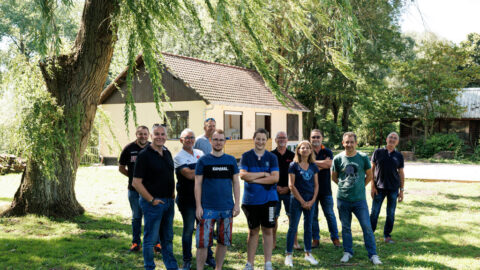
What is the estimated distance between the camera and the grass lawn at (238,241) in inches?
201

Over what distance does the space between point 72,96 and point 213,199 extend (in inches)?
170

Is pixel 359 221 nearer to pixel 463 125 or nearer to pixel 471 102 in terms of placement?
pixel 463 125

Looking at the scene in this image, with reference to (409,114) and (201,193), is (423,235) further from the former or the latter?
(409,114)

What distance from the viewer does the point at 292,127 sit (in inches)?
960

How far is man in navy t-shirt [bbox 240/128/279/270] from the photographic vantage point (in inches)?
179

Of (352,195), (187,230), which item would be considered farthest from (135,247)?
(352,195)

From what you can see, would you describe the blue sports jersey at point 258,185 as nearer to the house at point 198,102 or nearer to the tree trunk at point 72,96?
the tree trunk at point 72,96

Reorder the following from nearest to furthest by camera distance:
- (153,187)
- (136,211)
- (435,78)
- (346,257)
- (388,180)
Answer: (153,187), (346,257), (136,211), (388,180), (435,78)

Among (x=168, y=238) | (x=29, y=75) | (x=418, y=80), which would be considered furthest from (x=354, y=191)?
(x=418, y=80)

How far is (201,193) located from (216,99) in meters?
14.0

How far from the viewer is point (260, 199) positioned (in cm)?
453

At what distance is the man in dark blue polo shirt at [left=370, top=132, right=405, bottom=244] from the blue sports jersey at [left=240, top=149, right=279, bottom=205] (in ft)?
7.40

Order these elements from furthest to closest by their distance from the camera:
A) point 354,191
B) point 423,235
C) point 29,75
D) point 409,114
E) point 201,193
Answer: point 409,114
point 29,75
point 423,235
point 354,191
point 201,193

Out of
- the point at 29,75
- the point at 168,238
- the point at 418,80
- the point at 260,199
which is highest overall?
the point at 418,80
